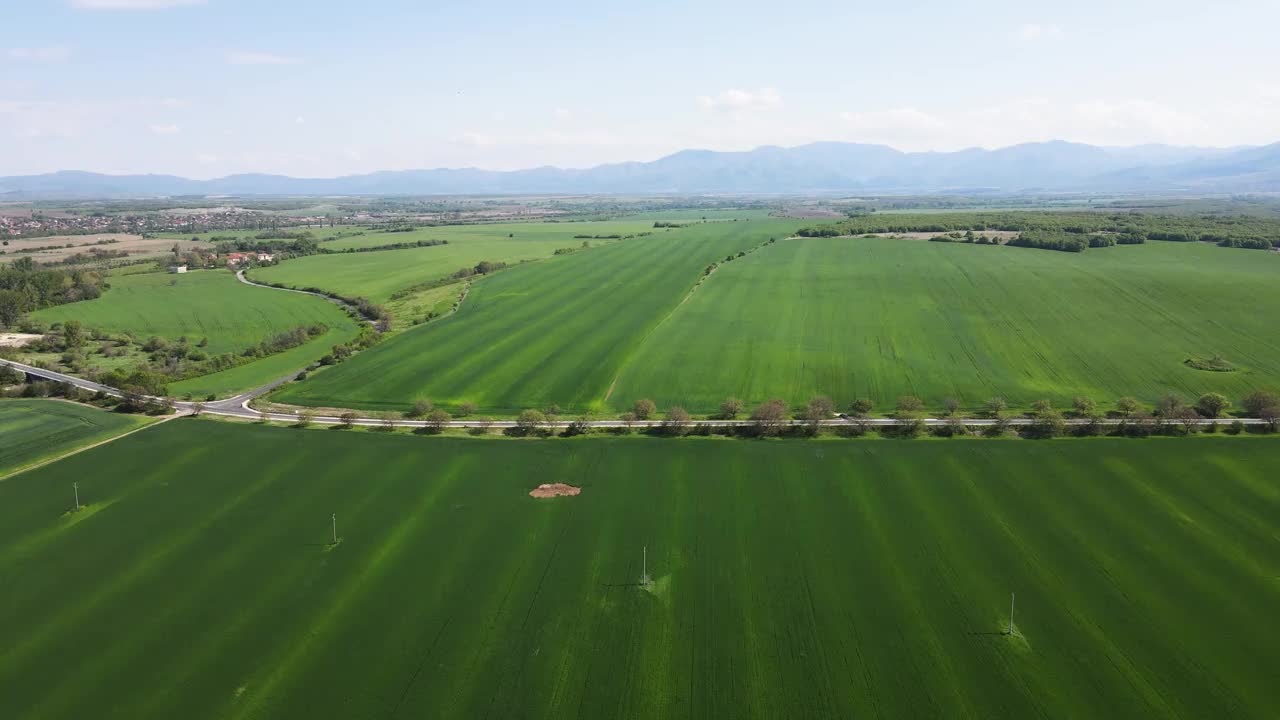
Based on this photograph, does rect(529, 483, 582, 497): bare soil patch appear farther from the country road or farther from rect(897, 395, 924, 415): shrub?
rect(897, 395, 924, 415): shrub

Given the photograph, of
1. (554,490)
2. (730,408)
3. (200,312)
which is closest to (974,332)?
(730,408)

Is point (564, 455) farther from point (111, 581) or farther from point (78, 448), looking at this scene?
point (78, 448)

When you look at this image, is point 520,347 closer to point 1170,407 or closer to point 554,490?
point 554,490

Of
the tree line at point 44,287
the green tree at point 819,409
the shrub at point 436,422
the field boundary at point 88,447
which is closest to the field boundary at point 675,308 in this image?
the shrub at point 436,422

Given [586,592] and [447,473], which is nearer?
[586,592]

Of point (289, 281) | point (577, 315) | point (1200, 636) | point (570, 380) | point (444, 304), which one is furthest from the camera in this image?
point (289, 281)

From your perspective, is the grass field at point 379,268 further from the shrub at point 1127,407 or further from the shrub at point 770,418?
the shrub at point 1127,407

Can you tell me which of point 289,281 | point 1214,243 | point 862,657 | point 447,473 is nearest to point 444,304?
point 289,281

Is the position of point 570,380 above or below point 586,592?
above
